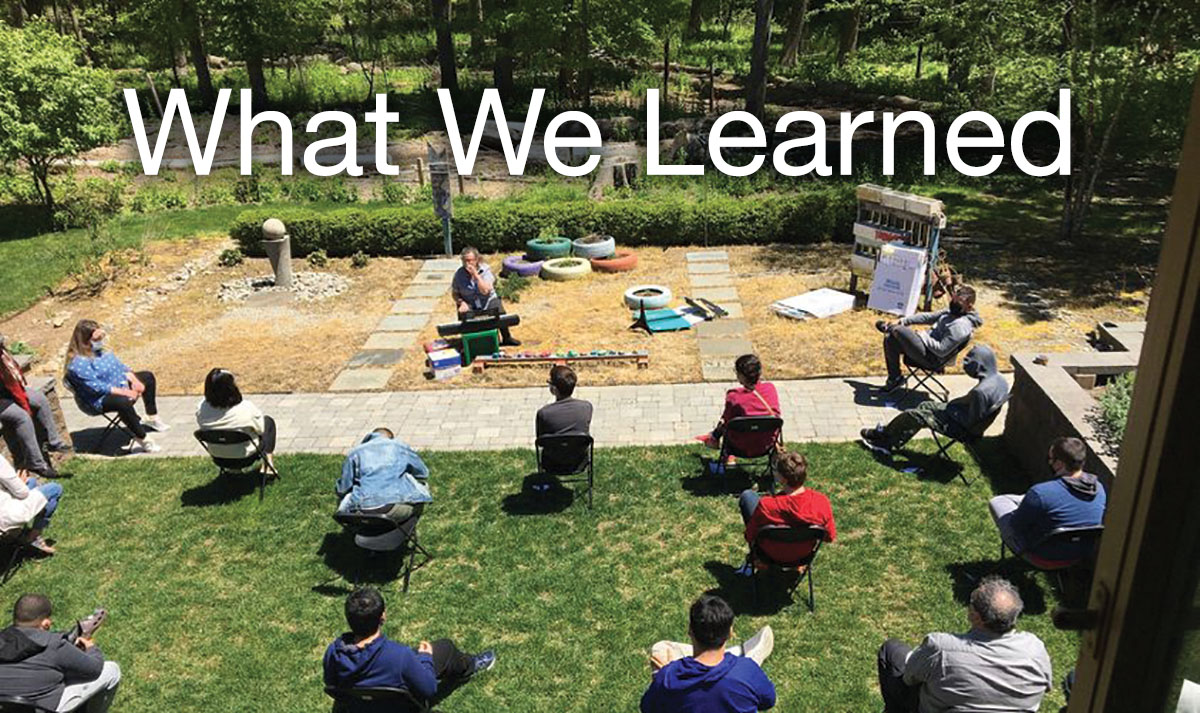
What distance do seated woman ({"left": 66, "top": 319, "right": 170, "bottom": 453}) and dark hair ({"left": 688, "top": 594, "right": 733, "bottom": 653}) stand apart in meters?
7.63

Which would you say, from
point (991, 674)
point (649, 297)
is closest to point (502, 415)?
point (649, 297)

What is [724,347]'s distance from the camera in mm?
11930

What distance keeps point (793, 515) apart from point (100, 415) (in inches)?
325

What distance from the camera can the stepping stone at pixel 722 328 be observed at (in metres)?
12.4

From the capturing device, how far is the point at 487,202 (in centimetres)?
1808

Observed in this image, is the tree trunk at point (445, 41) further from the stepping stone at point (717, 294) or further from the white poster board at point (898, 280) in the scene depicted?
the white poster board at point (898, 280)

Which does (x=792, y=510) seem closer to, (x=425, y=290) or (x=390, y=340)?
(x=390, y=340)

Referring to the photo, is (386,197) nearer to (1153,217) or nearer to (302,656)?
(302,656)

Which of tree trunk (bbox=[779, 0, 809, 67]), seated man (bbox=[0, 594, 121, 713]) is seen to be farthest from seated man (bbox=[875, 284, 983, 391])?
tree trunk (bbox=[779, 0, 809, 67])

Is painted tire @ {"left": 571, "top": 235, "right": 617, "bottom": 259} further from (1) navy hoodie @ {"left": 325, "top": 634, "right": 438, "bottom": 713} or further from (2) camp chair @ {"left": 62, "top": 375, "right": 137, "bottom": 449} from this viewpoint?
(1) navy hoodie @ {"left": 325, "top": 634, "right": 438, "bottom": 713}

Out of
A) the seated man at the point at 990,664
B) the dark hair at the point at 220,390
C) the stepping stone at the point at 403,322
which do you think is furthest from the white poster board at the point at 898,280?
the dark hair at the point at 220,390

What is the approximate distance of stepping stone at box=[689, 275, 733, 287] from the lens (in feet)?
47.8

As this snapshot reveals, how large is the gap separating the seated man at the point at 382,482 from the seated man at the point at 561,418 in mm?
1158

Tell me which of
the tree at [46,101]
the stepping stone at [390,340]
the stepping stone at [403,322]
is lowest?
the stepping stone at [390,340]
